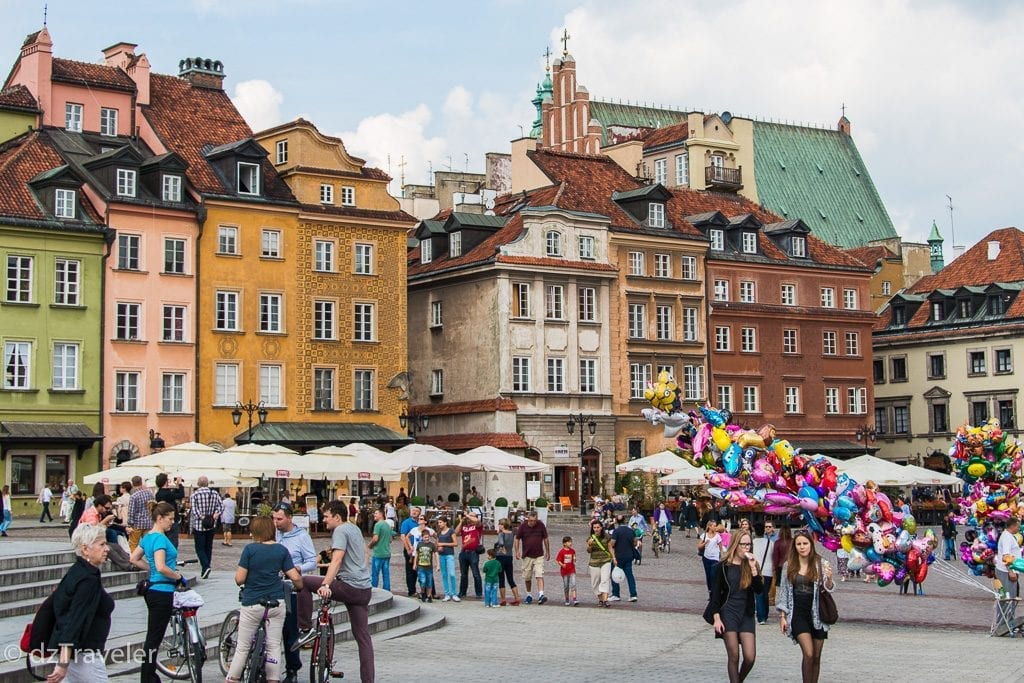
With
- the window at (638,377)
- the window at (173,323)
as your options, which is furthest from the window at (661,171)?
the window at (173,323)

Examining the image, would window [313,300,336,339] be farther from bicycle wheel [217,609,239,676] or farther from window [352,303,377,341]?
bicycle wheel [217,609,239,676]

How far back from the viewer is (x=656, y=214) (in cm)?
6794

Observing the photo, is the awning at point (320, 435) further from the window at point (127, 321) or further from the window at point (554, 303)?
the window at point (554, 303)

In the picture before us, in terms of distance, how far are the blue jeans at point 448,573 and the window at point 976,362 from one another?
5347 centimetres

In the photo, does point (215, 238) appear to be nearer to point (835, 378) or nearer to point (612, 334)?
point (612, 334)

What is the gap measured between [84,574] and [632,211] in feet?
185

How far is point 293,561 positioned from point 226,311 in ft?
133

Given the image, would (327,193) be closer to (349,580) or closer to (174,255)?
(174,255)

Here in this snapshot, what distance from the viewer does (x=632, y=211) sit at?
6781 centimetres

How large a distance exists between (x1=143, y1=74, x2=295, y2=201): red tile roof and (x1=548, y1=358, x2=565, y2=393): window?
40.2 ft

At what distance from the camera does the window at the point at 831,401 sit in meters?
73.0

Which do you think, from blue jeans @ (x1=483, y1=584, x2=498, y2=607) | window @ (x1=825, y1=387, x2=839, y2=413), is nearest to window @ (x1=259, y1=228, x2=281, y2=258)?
window @ (x1=825, y1=387, x2=839, y2=413)

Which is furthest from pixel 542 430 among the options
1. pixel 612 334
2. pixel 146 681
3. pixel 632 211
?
pixel 146 681

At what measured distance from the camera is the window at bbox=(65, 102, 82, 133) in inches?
2238
